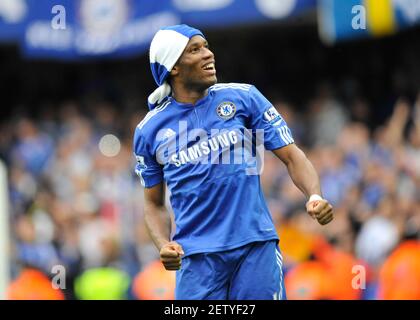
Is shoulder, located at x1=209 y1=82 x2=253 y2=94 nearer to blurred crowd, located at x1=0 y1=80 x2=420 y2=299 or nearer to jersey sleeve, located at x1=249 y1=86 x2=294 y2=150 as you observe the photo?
jersey sleeve, located at x1=249 y1=86 x2=294 y2=150

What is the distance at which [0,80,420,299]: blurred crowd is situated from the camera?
36.4 ft

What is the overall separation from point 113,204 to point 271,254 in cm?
838

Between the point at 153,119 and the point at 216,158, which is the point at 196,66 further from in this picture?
the point at 216,158

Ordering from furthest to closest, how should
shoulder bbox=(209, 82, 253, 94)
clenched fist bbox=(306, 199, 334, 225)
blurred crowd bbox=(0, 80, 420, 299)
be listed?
blurred crowd bbox=(0, 80, 420, 299) → shoulder bbox=(209, 82, 253, 94) → clenched fist bbox=(306, 199, 334, 225)

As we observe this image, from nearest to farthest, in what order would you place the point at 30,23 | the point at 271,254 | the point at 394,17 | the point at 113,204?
the point at 271,254
the point at 394,17
the point at 113,204
the point at 30,23

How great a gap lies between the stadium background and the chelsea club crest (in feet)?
11.3

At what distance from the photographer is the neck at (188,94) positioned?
270 inches

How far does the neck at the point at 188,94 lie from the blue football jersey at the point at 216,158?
35mm

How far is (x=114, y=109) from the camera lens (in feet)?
59.0

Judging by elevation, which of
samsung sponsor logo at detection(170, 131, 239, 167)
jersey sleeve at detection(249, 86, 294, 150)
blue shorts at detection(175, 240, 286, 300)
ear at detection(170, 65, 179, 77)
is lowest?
blue shorts at detection(175, 240, 286, 300)

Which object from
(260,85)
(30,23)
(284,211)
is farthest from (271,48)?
(284,211)

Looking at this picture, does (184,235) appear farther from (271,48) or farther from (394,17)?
(271,48)

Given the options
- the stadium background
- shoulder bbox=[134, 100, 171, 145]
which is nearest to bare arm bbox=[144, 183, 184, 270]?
shoulder bbox=[134, 100, 171, 145]

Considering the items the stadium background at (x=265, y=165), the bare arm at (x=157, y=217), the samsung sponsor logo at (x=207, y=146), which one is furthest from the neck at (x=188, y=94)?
the stadium background at (x=265, y=165)
